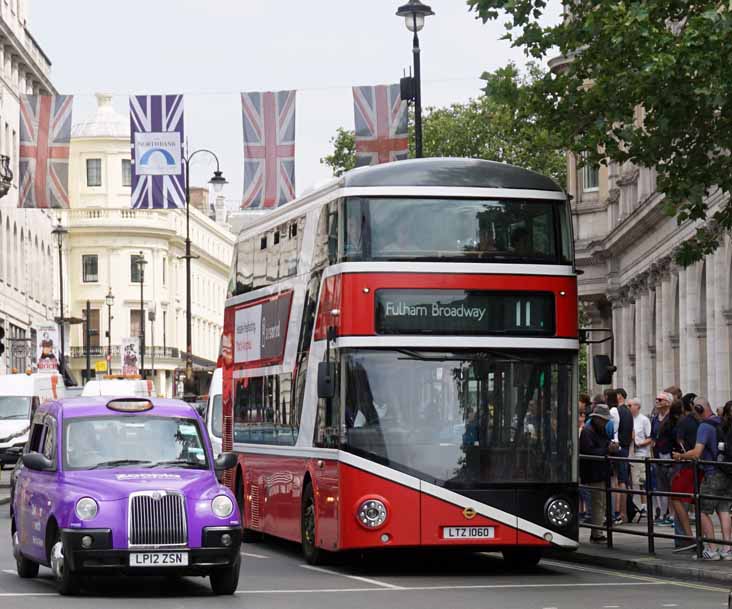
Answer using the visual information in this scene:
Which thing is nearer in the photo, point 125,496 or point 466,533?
point 125,496

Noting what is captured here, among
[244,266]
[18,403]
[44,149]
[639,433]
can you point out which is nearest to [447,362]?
[244,266]

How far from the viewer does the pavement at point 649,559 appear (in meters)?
19.3

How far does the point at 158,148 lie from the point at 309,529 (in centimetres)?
2006

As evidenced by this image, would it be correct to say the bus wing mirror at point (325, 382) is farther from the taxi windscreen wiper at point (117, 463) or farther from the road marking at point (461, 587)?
the taxi windscreen wiper at point (117, 463)

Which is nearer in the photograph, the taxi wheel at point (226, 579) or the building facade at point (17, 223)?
the taxi wheel at point (226, 579)

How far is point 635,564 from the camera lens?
20.7 m

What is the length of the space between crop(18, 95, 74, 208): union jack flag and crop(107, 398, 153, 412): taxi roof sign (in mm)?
22976

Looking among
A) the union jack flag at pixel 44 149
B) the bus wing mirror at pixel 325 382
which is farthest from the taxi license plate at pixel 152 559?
the union jack flag at pixel 44 149

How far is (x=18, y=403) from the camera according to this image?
4525 centimetres

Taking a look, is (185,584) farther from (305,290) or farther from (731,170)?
(731,170)

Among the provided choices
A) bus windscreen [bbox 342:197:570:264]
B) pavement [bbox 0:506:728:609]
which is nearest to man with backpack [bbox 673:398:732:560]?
pavement [bbox 0:506:728:609]

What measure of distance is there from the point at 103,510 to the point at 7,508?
1819 cm

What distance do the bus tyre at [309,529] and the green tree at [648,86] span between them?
5.00 m

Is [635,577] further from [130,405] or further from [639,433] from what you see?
[639,433]
